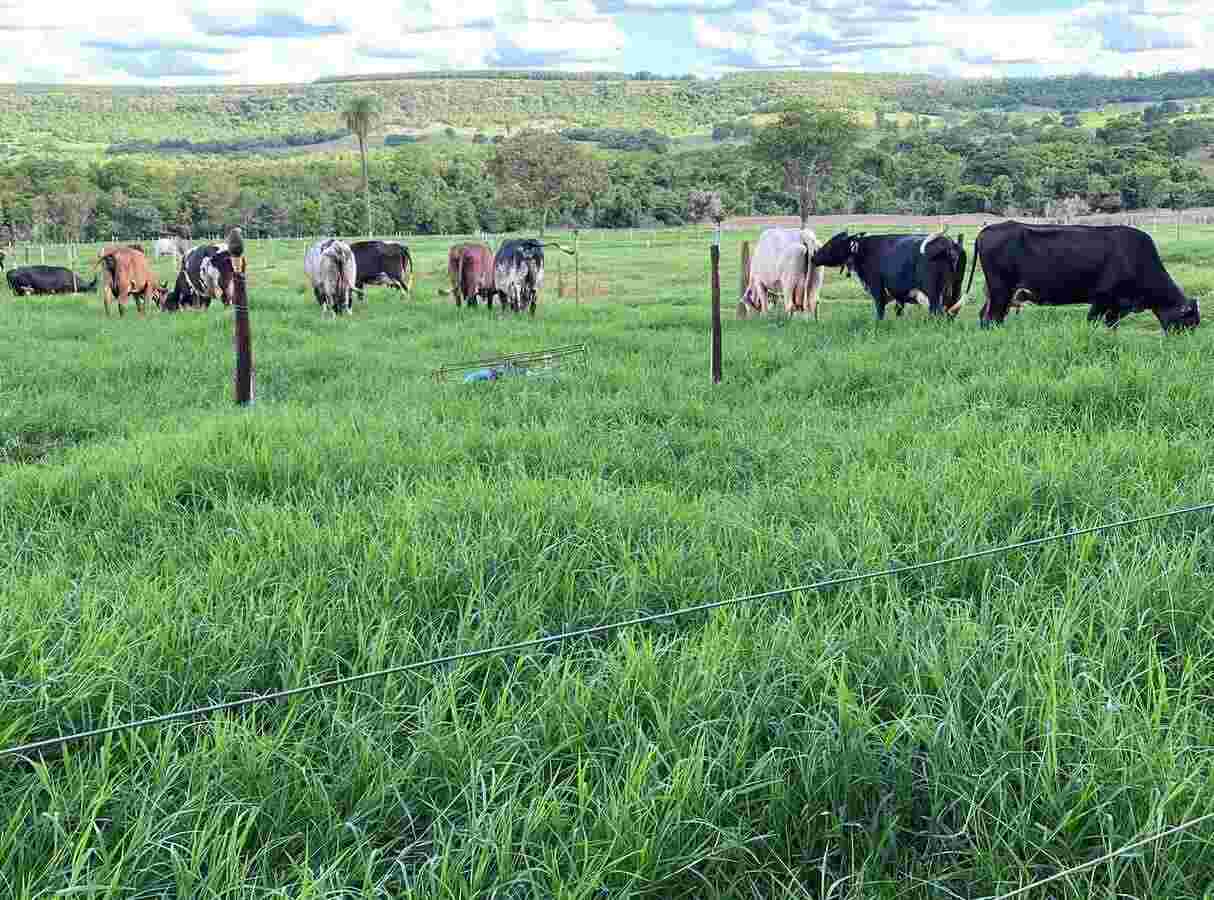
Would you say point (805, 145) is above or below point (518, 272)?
above

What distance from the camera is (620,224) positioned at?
64812mm

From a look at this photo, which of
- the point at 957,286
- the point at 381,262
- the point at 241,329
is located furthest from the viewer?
the point at 381,262

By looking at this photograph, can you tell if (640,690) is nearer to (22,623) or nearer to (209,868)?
(209,868)

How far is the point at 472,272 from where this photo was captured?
17.1 metres

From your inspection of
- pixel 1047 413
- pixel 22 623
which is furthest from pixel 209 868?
pixel 1047 413

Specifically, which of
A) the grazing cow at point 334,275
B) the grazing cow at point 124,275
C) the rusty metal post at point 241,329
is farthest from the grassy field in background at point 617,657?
the grazing cow at point 124,275

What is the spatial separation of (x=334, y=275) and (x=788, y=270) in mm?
7227

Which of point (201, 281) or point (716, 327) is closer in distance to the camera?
point (716, 327)

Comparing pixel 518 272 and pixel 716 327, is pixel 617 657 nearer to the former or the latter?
pixel 716 327

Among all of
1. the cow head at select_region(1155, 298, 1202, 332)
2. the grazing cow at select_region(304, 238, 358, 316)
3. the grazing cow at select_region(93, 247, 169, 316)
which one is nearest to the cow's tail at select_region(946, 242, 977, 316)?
the cow head at select_region(1155, 298, 1202, 332)

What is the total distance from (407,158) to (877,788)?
96204mm

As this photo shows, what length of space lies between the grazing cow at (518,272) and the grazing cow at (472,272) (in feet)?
1.69

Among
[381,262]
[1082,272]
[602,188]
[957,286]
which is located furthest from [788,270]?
[602,188]

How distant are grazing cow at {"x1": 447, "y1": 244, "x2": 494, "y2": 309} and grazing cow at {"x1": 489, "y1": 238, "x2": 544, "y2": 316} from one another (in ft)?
1.69
